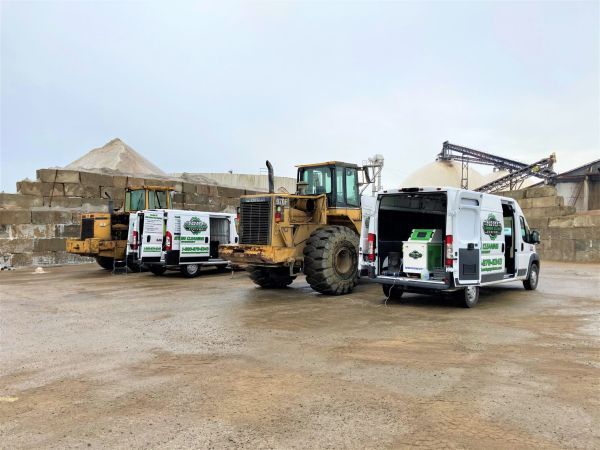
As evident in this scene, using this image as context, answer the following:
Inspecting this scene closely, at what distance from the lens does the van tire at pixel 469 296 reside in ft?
27.3

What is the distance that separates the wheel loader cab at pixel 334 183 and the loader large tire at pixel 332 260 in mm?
988

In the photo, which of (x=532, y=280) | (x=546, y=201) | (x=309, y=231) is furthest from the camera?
(x=546, y=201)

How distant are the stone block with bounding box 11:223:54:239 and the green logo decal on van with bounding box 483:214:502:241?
17.3 m

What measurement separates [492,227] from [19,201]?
18318 mm

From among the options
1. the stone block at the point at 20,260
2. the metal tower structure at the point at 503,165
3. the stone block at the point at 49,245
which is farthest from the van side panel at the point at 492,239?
the metal tower structure at the point at 503,165

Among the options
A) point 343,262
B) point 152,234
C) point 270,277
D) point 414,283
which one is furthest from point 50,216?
point 414,283

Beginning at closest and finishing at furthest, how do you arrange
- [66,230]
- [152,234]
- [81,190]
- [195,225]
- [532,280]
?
[532,280], [152,234], [195,225], [66,230], [81,190]

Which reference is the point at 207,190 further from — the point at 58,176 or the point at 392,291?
the point at 392,291

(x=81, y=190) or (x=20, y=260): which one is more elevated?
(x=81, y=190)

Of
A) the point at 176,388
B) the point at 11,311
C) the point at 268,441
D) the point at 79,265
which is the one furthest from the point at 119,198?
the point at 268,441

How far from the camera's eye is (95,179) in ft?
68.2

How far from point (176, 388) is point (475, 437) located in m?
2.64

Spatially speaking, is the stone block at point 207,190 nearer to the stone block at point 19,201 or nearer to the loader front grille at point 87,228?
the stone block at point 19,201

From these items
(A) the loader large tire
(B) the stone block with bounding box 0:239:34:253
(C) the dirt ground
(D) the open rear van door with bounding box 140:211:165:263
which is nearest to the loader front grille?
(D) the open rear van door with bounding box 140:211:165:263
